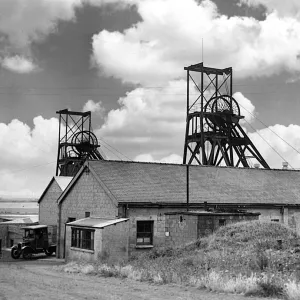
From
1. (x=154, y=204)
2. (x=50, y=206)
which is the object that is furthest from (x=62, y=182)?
(x=154, y=204)

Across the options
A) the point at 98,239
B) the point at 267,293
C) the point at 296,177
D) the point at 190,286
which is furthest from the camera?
the point at 296,177

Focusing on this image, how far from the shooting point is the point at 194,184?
105ft

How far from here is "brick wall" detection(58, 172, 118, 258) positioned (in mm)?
28642

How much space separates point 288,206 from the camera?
32719 millimetres

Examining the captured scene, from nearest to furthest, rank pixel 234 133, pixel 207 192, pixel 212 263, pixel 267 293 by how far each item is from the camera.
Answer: pixel 267 293, pixel 212 263, pixel 207 192, pixel 234 133

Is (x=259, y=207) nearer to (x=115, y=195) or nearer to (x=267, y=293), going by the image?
(x=115, y=195)

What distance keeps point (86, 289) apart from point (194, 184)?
16.4m

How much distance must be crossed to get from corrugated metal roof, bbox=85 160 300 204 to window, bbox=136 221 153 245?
133cm

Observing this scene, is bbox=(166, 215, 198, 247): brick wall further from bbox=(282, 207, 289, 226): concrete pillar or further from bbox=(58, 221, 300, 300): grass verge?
bbox=(282, 207, 289, 226): concrete pillar

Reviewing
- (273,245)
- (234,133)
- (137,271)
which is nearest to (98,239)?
(137,271)

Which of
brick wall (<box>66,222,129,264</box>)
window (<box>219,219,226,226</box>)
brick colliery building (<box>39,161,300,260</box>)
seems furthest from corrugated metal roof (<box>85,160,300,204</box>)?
window (<box>219,219,226,226</box>)

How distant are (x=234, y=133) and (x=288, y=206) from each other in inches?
522

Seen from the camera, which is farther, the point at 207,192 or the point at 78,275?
the point at 207,192

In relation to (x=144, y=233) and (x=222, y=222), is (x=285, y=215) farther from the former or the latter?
(x=144, y=233)
